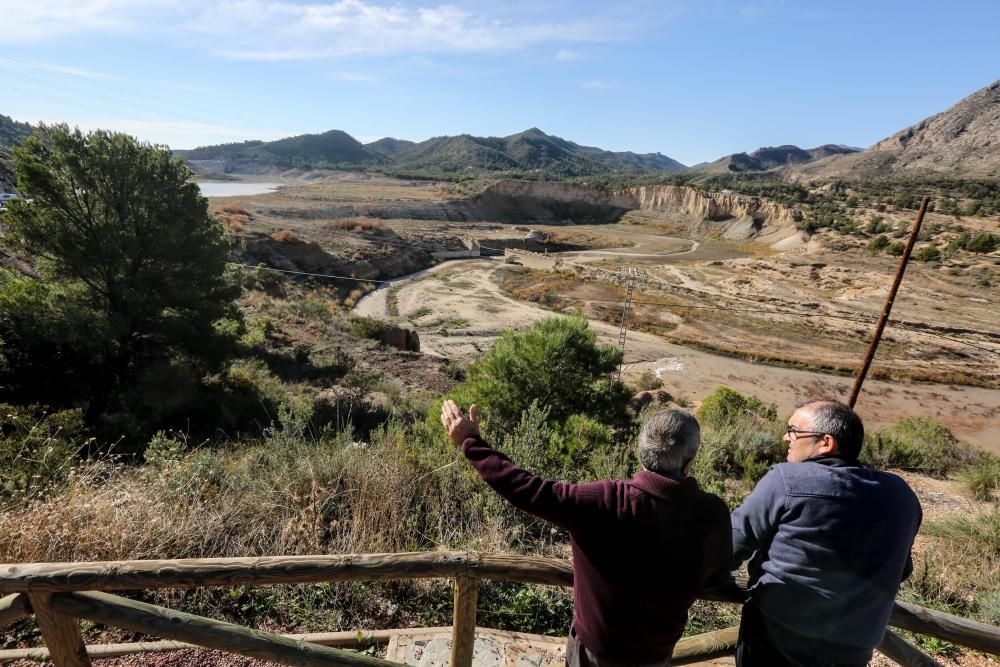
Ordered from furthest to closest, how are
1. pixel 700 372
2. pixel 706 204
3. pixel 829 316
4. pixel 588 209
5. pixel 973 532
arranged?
pixel 588 209 < pixel 706 204 < pixel 829 316 < pixel 700 372 < pixel 973 532

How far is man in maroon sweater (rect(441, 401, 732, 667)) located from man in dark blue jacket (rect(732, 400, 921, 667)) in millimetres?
228

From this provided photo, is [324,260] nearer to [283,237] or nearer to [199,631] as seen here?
[283,237]

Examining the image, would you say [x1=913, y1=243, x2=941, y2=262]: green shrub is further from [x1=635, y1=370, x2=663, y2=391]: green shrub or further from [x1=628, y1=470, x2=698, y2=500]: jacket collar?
[x1=628, y1=470, x2=698, y2=500]: jacket collar

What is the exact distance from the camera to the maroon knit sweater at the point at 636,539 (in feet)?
5.52

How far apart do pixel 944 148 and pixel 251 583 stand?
11748 centimetres

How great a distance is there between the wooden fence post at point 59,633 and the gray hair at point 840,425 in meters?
3.03

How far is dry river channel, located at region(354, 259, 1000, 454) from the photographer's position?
20.2 metres

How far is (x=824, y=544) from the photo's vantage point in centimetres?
173

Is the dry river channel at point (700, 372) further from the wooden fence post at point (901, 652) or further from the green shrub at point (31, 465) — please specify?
the wooden fence post at point (901, 652)

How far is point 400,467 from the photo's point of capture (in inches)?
180

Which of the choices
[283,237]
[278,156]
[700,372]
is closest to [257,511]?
[700,372]

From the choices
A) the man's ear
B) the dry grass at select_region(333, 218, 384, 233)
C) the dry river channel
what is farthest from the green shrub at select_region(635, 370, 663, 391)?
the dry grass at select_region(333, 218, 384, 233)

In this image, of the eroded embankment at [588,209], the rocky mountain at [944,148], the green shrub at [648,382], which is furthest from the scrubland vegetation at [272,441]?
the rocky mountain at [944,148]

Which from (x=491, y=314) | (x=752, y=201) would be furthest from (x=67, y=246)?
(x=752, y=201)
